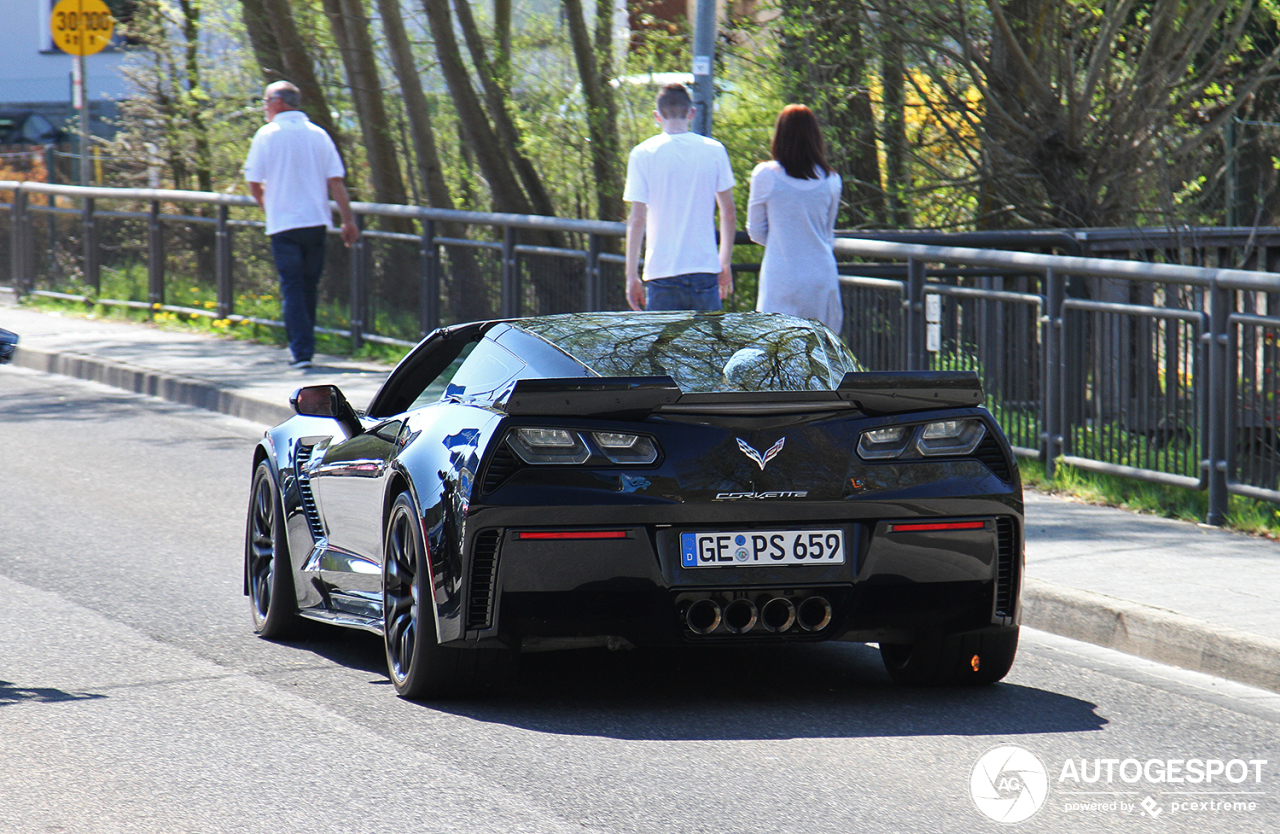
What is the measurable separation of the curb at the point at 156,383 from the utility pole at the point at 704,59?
11.3ft

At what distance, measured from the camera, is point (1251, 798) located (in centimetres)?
476

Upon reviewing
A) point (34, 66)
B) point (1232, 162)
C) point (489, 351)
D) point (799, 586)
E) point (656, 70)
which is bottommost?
point (799, 586)

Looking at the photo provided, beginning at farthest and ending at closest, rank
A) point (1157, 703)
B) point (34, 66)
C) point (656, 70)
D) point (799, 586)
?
point (34, 66) < point (656, 70) < point (1157, 703) < point (799, 586)

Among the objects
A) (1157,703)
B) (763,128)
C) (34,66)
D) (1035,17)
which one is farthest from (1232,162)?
(34,66)

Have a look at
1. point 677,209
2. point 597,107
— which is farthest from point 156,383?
point 677,209

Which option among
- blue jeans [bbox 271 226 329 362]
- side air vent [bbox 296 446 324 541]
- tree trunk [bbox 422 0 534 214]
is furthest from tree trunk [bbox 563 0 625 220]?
side air vent [bbox 296 446 324 541]

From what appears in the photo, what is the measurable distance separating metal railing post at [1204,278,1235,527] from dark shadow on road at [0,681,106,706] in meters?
5.23

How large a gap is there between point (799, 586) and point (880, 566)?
0.25 metres

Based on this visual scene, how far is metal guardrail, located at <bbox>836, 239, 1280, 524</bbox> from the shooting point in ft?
28.0

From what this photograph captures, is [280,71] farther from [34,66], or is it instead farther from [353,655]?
[34,66]

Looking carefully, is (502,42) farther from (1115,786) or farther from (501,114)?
(1115,786)

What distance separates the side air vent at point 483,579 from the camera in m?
5.28

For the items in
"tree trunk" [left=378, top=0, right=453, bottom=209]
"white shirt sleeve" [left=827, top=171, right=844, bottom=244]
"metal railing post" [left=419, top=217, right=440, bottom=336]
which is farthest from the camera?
"tree trunk" [left=378, top=0, right=453, bottom=209]

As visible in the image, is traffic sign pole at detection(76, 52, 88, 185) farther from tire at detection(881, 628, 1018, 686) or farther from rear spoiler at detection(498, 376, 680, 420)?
tire at detection(881, 628, 1018, 686)
